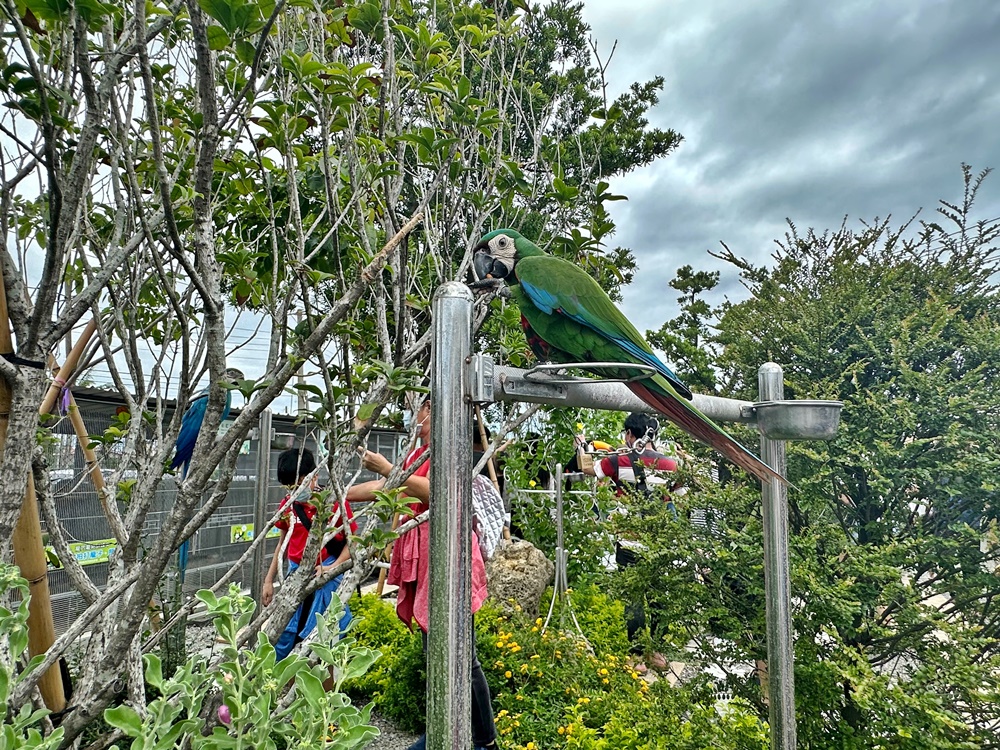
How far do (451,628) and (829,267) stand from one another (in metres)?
2.86

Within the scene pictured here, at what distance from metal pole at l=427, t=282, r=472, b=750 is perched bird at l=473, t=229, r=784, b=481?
46cm

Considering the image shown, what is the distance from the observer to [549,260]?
4.64 ft

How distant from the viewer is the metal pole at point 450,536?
2.62ft

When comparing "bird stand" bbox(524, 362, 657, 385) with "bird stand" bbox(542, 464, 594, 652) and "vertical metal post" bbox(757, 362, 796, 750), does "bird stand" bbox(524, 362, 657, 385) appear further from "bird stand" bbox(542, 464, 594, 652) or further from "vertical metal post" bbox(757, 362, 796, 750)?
"bird stand" bbox(542, 464, 594, 652)

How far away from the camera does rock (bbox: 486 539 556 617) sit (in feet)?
14.1

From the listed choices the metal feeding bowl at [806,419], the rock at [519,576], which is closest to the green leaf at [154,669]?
the metal feeding bowl at [806,419]

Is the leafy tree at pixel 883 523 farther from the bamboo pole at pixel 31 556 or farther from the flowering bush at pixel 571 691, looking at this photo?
the bamboo pole at pixel 31 556

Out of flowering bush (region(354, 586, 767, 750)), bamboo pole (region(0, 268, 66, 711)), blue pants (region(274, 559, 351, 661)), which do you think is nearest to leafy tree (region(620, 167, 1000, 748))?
flowering bush (region(354, 586, 767, 750))

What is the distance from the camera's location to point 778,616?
1628 mm

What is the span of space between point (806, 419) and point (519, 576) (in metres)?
3.42

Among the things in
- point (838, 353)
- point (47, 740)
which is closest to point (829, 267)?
point (838, 353)

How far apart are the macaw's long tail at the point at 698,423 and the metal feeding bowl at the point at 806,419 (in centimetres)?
20

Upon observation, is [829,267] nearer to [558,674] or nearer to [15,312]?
[558,674]

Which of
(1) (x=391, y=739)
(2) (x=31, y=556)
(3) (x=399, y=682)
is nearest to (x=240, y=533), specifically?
(3) (x=399, y=682)
